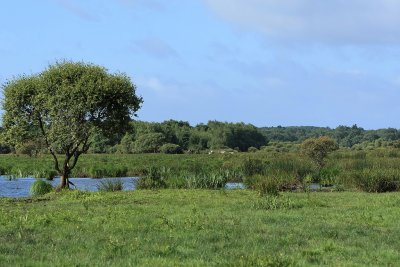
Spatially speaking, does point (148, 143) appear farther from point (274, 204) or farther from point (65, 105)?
point (274, 204)

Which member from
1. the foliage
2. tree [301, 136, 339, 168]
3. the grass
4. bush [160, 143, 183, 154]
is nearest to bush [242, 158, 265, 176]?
tree [301, 136, 339, 168]

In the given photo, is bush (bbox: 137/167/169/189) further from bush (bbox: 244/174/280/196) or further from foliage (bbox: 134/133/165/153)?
foliage (bbox: 134/133/165/153)

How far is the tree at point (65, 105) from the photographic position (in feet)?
95.9

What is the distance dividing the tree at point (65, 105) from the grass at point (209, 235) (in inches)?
327

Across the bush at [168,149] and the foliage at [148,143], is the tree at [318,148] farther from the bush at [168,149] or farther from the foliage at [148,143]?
the foliage at [148,143]

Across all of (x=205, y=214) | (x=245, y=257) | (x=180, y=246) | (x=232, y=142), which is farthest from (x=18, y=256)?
(x=232, y=142)

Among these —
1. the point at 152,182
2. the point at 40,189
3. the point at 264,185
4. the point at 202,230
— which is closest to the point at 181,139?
the point at 152,182

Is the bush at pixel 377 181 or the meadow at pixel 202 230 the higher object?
the bush at pixel 377 181

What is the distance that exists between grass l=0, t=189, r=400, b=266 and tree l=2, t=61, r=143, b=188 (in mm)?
8300

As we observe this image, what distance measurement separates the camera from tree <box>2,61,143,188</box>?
29.2 m

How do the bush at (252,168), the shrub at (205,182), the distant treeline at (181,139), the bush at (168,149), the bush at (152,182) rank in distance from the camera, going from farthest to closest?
the distant treeline at (181,139) < the bush at (168,149) < the bush at (252,168) < the shrub at (205,182) < the bush at (152,182)

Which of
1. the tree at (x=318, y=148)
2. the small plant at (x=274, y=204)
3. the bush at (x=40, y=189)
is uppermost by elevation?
the tree at (x=318, y=148)

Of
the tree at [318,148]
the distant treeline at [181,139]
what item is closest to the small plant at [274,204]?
A: the tree at [318,148]

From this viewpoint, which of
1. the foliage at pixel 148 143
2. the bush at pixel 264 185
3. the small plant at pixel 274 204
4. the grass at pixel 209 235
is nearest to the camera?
the grass at pixel 209 235
